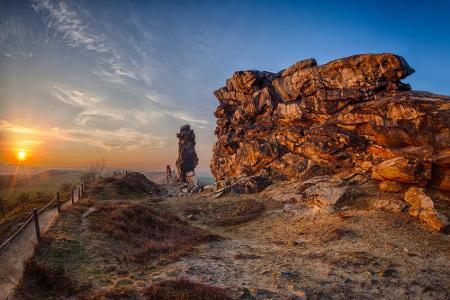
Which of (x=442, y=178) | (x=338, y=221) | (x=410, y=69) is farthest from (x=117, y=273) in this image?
(x=410, y=69)

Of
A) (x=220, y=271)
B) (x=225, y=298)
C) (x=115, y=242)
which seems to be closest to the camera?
(x=225, y=298)

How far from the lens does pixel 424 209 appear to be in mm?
26328

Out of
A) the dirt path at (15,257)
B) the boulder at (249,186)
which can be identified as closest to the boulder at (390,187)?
the boulder at (249,186)

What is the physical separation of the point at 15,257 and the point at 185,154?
296ft

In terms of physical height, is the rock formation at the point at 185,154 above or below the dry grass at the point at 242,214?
above

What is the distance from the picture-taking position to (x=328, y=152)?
154ft

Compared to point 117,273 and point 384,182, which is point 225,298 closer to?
point 117,273

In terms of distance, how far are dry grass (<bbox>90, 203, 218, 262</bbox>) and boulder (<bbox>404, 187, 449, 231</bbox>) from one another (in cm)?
1917

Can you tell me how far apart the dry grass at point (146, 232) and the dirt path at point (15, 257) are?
4.75 metres

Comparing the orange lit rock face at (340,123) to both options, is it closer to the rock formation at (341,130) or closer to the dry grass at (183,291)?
the rock formation at (341,130)

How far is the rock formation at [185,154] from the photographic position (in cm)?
10575

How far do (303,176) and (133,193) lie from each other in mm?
34336

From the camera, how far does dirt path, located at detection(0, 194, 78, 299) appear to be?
13891 millimetres

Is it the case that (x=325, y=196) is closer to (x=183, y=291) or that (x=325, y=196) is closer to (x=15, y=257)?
(x=183, y=291)
